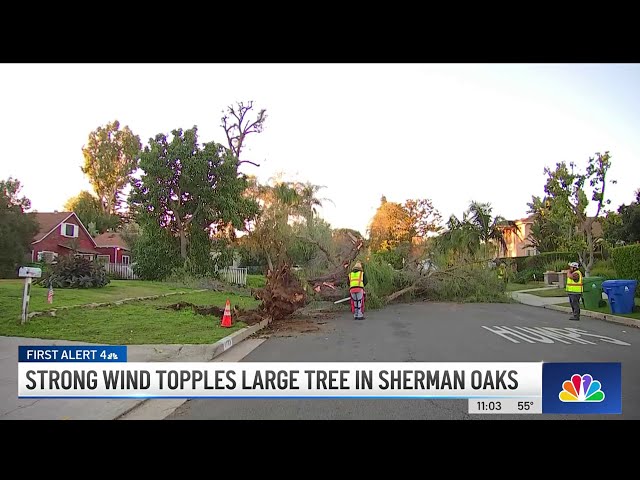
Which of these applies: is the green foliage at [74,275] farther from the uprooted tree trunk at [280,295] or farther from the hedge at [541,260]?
the hedge at [541,260]

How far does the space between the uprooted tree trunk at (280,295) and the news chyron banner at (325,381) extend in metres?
7.81

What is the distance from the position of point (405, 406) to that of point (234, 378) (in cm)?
167

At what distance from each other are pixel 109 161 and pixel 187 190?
17.0 metres

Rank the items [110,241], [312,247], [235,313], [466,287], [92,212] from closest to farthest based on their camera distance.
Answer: [235,313] < [312,247] < [466,287] < [110,241] < [92,212]

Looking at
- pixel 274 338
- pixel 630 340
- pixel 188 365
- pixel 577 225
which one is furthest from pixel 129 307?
pixel 577 225

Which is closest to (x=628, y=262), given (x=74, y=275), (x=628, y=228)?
(x=628, y=228)

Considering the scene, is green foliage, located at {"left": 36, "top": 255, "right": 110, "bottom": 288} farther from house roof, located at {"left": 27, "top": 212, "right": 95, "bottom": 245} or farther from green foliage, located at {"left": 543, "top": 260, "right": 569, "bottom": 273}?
green foliage, located at {"left": 543, "top": 260, "right": 569, "bottom": 273}

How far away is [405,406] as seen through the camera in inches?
177

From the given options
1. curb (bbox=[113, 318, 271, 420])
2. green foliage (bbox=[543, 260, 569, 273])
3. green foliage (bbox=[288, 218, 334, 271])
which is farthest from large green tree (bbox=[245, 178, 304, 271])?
green foliage (bbox=[543, 260, 569, 273])

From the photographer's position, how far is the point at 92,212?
44312 millimetres

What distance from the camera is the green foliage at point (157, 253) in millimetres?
22375

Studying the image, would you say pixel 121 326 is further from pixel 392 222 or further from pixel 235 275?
pixel 392 222

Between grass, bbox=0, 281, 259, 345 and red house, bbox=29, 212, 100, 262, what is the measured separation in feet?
55.2
